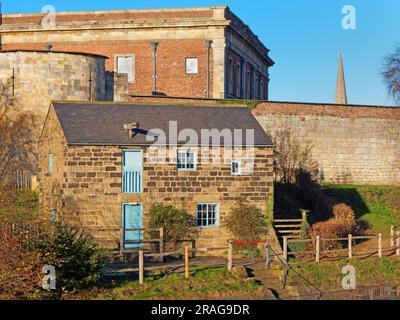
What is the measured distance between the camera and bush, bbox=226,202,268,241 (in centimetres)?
2969

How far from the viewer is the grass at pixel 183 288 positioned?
76.2ft

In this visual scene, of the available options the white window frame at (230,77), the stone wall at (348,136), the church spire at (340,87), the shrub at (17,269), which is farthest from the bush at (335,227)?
the church spire at (340,87)

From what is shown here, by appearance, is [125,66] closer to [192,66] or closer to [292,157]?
[192,66]

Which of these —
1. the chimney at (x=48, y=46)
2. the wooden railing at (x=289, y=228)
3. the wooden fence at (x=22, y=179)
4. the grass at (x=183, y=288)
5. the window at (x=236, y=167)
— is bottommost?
the grass at (x=183, y=288)

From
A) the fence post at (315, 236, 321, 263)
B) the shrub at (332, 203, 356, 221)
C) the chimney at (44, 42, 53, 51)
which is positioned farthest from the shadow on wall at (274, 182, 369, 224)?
the chimney at (44, 42, 53, 51)

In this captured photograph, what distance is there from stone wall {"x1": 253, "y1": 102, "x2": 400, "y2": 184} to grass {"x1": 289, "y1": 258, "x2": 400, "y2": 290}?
14.3 meters

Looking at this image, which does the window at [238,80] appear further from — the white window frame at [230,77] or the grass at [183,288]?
the grass at [183,288]

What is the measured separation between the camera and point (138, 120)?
30969 mm

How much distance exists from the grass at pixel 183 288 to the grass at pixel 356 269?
2276mm

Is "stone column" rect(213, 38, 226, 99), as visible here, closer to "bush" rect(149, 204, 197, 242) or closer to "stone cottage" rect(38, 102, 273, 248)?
"stone cottage" rect(38, 102, 273, 248)

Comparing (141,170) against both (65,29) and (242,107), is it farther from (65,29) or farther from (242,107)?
(65,29)

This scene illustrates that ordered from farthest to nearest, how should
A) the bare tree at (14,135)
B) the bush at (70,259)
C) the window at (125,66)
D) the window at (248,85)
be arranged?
the window at (248,85) < the window at (125,66) < the bare tree at (14,135) < the bush at (70,259)

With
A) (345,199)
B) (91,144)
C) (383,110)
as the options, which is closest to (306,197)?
(345,199)

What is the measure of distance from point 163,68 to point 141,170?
2058 centimetres
